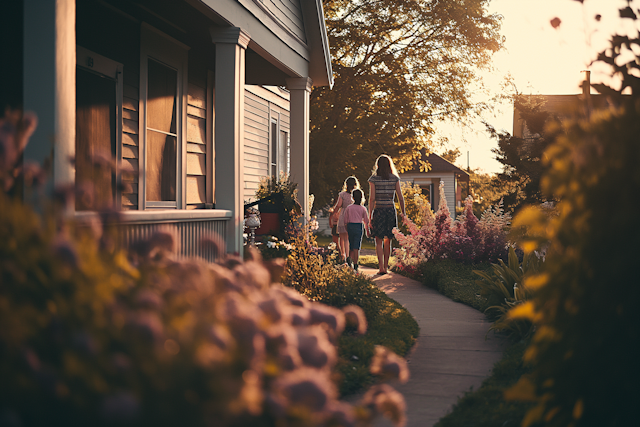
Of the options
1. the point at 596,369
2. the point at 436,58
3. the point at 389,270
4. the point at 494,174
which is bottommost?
the point at 389,270

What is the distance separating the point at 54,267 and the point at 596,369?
176 cm

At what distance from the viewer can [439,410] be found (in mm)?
3441

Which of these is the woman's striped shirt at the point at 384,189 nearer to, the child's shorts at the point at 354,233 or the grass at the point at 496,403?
the child's shorts at the point at 354,233

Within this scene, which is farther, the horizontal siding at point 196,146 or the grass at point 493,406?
the horizontal siding at point 196,146

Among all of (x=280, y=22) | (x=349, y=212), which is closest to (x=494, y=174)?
(x=349, y=212)

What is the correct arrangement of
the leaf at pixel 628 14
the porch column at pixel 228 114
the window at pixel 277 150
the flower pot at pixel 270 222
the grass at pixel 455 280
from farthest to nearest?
the window at pixel 277 150 → the flower pot at pixel 270 222 → the grass at pixel 455 280 → the porch column at pixel 228 114 → the leaf at pixel 628 14

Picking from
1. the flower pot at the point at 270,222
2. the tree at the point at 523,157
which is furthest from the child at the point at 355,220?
the tree at the point at 523,157

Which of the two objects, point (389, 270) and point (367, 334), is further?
point (389, 270)

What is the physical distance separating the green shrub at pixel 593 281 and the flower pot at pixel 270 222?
21.3 ft

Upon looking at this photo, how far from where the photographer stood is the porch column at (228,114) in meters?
5.67

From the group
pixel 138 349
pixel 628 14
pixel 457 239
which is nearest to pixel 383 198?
pixel 457 239

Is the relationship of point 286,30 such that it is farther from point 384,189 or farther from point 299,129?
point 384,189

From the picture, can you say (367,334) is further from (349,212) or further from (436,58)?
(436,58)

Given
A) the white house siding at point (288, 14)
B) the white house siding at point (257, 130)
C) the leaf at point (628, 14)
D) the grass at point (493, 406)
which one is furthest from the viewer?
the white house siding at point (257, 130)
